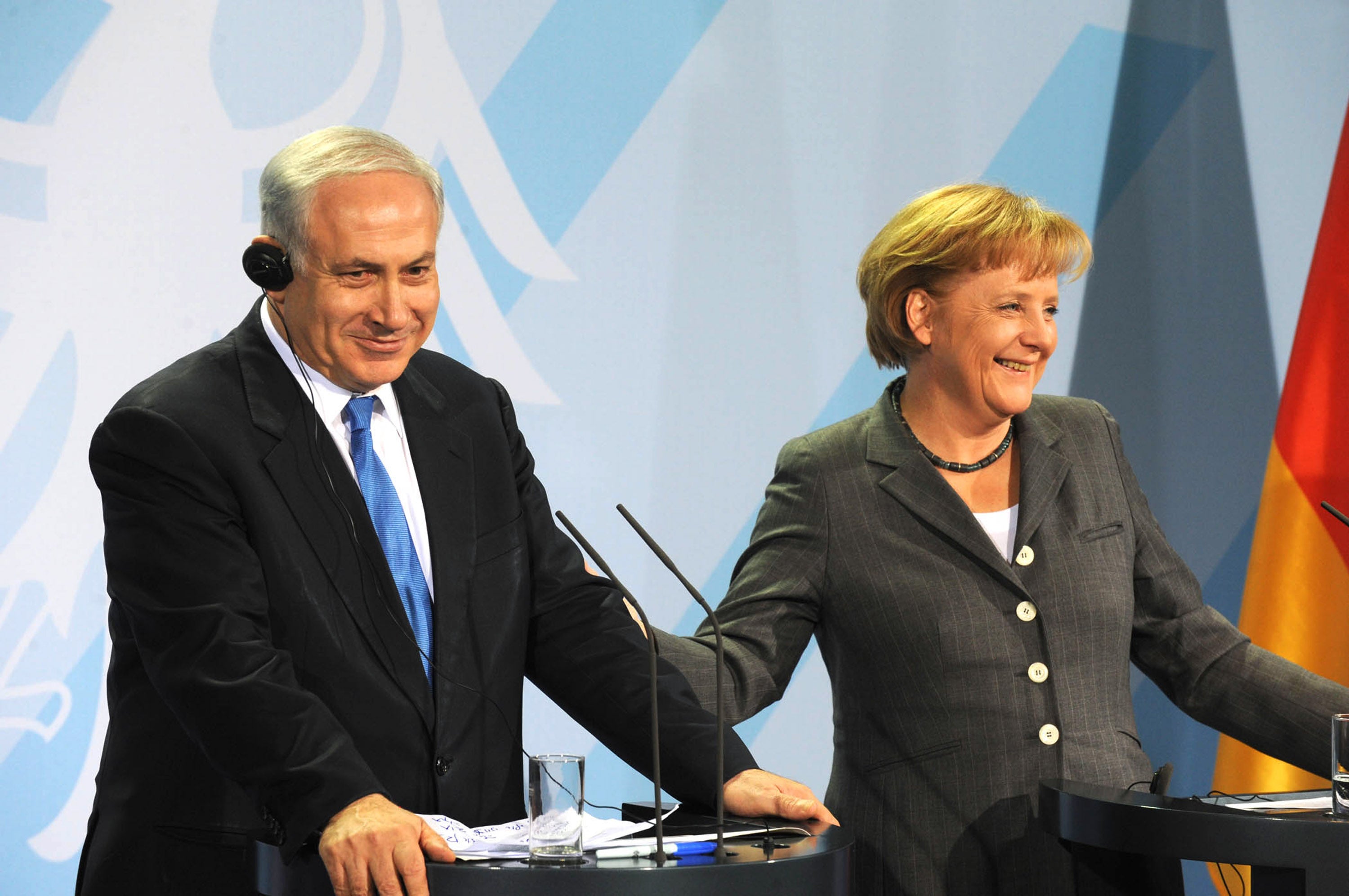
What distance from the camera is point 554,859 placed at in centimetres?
154

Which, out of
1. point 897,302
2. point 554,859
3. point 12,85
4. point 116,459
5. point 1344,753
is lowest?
point 554,859

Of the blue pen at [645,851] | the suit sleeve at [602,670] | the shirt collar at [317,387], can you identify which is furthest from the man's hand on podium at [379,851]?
the shirt collar at [317,387]

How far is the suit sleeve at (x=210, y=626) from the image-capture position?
63.6 inches

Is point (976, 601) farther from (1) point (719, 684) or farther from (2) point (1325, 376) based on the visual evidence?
(2) point (1325, 376)

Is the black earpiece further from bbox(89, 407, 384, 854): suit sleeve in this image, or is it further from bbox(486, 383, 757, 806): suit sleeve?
bbox(486, 383, 757, 806): suit sleeve

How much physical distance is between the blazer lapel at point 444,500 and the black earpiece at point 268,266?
0.22 metres

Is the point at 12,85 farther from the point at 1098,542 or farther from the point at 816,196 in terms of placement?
the point at 1098,542

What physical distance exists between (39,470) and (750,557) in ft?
5.59

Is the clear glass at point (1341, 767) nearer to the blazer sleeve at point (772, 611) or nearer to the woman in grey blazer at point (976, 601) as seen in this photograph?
the woman in grey blazer at point (976, 601)

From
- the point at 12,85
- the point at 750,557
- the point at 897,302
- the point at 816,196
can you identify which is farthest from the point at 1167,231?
the point at 12,85

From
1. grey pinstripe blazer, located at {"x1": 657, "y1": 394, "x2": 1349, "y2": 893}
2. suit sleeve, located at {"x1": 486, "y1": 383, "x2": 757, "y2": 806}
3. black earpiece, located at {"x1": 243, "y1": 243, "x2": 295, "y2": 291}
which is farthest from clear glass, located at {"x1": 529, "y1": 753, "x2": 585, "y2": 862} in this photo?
grey pinstripe blazer, located at {"x1": 657, "y1": 394, "x2": 1349, "y2": 893}

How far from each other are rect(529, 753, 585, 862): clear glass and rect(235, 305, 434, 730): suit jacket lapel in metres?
0.30

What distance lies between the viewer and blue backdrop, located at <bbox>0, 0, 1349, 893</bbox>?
329cm

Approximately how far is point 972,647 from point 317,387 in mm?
1123
